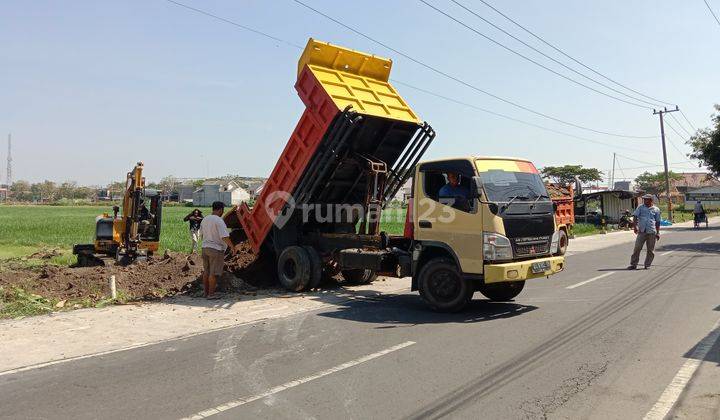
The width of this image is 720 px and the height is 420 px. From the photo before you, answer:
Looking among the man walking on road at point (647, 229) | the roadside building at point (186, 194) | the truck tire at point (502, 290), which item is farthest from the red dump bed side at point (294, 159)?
the roadside building at point (186, 194)

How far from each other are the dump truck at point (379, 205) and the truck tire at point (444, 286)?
2 cm

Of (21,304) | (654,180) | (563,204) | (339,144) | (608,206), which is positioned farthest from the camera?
(654,180)

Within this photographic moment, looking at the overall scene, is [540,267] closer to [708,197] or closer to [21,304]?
[21,304]

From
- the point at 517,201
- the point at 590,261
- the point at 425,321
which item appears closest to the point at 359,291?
the point at 425,321

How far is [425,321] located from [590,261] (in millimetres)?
10459

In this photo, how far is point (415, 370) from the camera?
545 cm

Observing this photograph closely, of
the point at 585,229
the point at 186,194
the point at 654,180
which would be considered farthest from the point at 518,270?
the point at 654,180

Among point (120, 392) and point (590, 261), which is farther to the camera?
point (590, 261)

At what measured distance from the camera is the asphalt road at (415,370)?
14.6ft

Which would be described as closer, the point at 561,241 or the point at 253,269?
the point at 253,269

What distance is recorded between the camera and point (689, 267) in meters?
14.0

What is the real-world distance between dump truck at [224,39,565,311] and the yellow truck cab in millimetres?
16

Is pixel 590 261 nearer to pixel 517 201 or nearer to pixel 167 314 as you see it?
pixel 517 201

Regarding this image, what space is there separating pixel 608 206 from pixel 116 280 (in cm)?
3398
